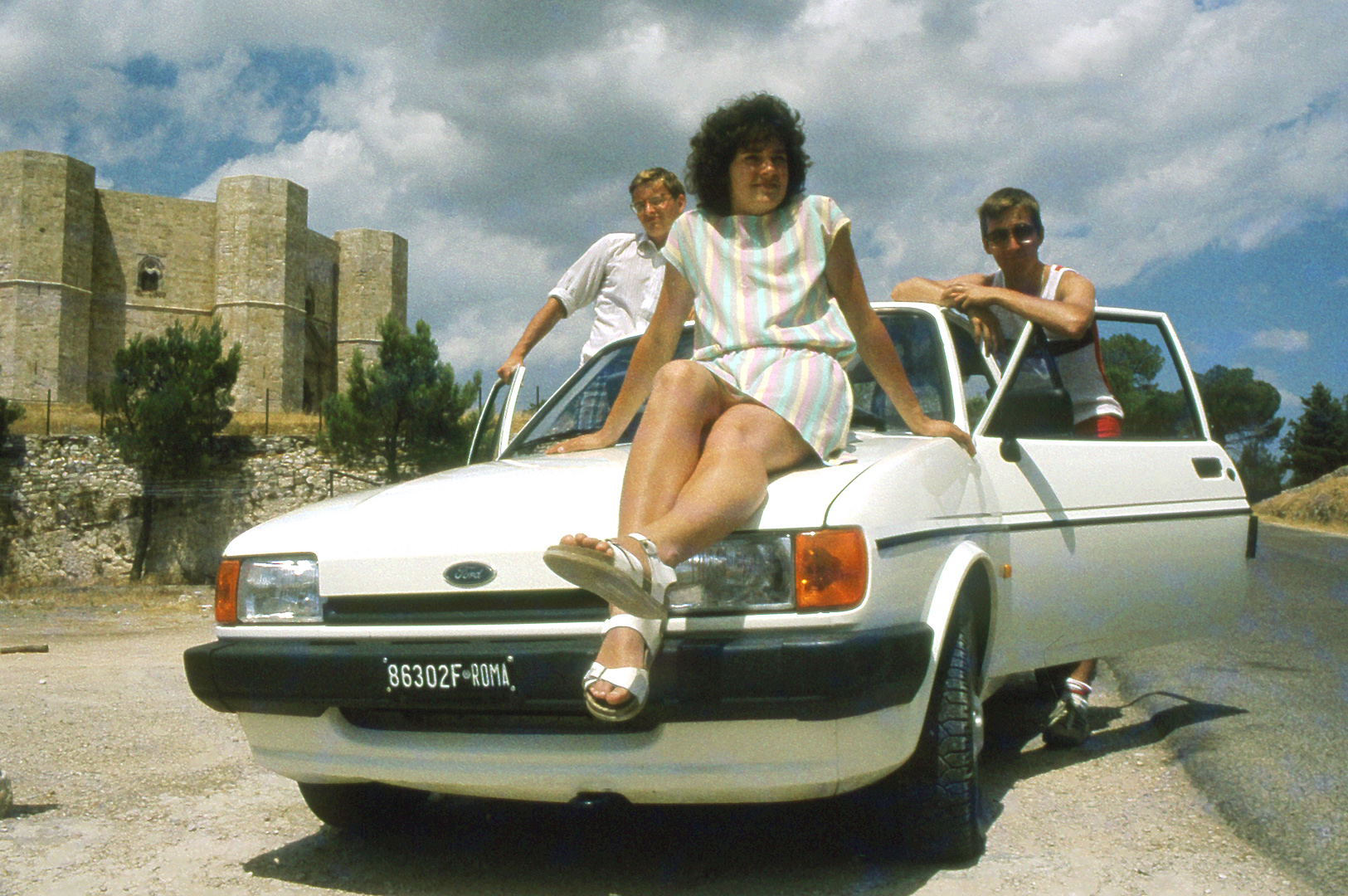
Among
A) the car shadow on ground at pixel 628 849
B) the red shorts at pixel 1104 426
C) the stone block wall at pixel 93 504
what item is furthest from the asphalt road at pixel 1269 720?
the stone block wall at pixel 93 504

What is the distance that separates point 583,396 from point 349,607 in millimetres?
1722

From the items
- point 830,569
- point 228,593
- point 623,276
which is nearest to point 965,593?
point 830,569

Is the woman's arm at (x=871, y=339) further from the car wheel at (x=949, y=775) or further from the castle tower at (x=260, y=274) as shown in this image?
the castle tower at (x=260, y=274)

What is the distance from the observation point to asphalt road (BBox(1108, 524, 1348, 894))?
322cm

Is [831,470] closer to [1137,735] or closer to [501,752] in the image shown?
[501,752]

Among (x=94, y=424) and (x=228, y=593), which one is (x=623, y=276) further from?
(x=94, y=424)

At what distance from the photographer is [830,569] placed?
2551mm

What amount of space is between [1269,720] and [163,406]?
29935mm

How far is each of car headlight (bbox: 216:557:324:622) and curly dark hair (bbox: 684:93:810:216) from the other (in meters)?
1.52

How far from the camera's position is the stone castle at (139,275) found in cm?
4497

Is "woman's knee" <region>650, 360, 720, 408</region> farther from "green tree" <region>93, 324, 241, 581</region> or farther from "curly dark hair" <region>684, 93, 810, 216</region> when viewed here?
"green tree" <region>93, 324, 241, 581</region>

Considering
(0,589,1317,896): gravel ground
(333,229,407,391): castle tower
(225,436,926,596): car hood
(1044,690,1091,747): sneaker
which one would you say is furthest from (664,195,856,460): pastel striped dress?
(333,229,407,391): castle tower

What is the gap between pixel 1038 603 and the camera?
362 centimetres

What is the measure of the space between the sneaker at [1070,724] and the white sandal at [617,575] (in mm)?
2407
